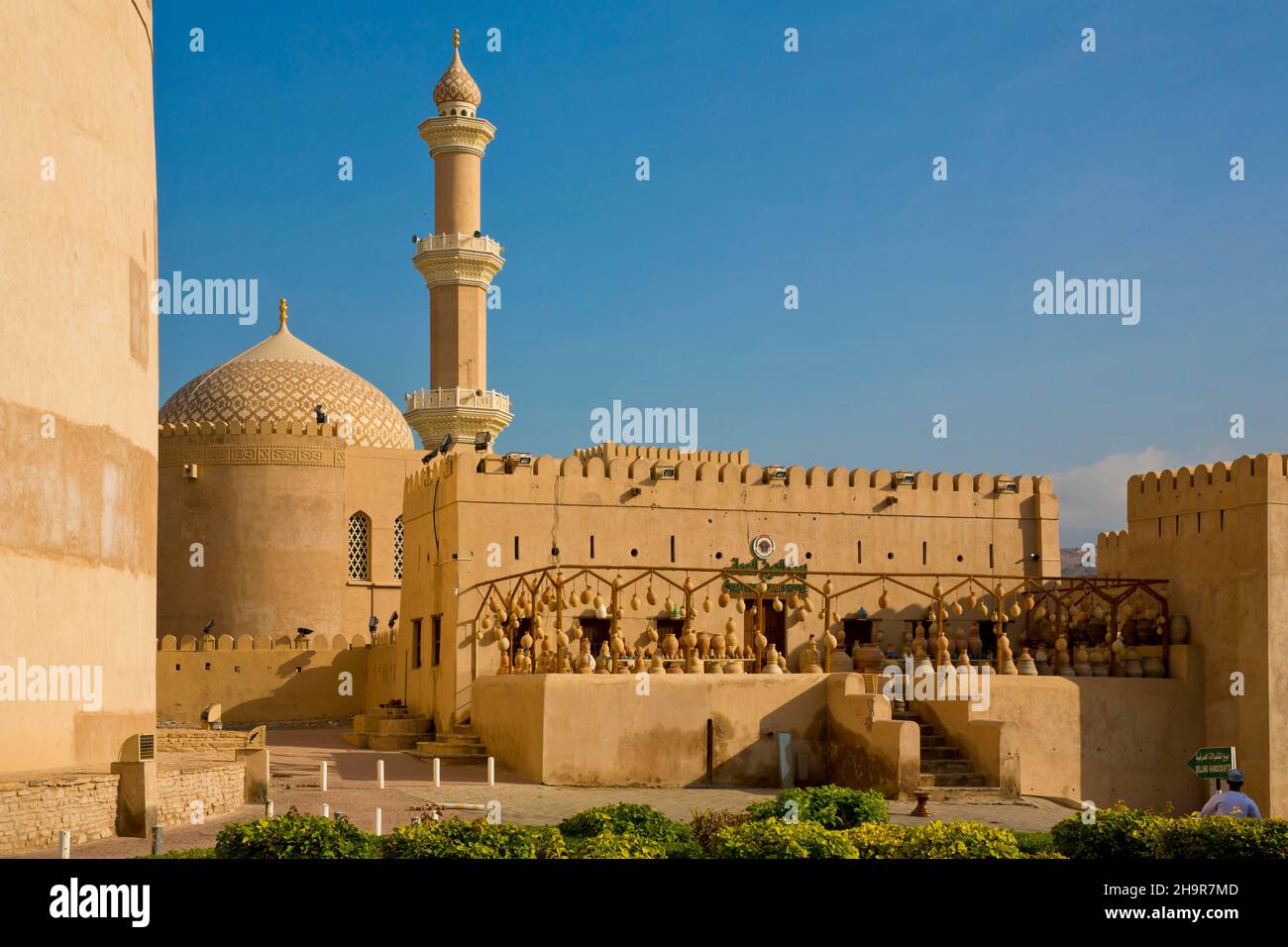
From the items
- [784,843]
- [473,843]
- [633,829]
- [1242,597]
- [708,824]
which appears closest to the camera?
[473,843]

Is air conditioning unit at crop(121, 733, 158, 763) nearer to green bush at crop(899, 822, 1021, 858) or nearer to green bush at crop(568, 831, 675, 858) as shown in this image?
green bush at crop(568, 831, 675, 858)

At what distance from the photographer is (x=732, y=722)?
20.8 m

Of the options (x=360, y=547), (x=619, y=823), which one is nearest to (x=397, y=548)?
(x=360, y=547)

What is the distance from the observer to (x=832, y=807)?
15281 millimetres

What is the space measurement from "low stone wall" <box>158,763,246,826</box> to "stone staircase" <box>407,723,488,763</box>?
627 cm

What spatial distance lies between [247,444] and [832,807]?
73.0ft

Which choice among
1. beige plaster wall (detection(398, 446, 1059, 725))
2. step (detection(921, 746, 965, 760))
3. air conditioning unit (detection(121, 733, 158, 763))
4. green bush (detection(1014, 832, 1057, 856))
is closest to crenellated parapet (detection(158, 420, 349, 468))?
beige plaster wall (detection(398, 446, 1059, 725))

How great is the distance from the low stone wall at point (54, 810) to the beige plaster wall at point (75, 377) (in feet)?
5.14

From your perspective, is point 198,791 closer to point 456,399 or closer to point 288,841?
point 288,841

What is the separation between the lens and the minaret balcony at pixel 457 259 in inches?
1374

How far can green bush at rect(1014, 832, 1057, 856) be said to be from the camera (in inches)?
492

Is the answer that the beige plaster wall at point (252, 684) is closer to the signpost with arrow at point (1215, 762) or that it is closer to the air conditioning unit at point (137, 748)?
→ the air conditioning unit at point (137, 748)
